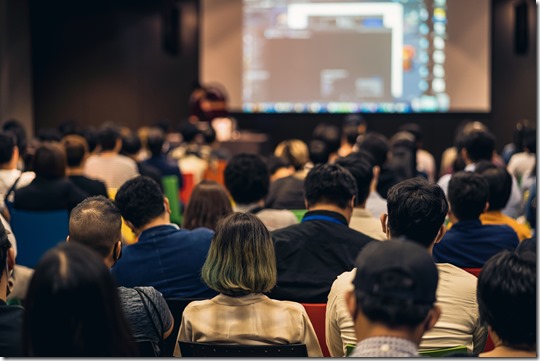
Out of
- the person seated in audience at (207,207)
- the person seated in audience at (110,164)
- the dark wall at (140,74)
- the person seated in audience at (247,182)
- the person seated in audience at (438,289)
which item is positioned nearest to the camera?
the person seated in audience at (438,289)

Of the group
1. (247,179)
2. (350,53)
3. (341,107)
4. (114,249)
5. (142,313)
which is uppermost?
(350,53)

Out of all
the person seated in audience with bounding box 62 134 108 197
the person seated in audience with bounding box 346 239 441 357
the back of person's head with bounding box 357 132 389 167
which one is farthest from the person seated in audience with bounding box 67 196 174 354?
the back of person's head with bounding box 357 132 389 167

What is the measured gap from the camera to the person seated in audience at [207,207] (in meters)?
4.31

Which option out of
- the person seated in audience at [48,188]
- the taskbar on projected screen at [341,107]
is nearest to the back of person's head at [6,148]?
the person seated in audience at [48,188]

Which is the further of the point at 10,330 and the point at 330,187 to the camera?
the point at 330,187

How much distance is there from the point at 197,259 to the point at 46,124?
10.5m

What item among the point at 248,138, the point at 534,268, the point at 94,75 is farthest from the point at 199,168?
the point at 534,268

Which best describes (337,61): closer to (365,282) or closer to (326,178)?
(326,178)

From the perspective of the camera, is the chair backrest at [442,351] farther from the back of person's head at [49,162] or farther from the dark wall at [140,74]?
the dark wall at [140,74]

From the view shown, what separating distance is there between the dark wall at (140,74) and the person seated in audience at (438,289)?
10.1m

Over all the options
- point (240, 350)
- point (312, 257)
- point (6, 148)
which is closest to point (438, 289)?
point (240, 350)

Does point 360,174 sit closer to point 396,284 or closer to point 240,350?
point 240,350

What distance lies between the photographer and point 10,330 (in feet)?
7.23

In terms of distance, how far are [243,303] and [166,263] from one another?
0.84m
